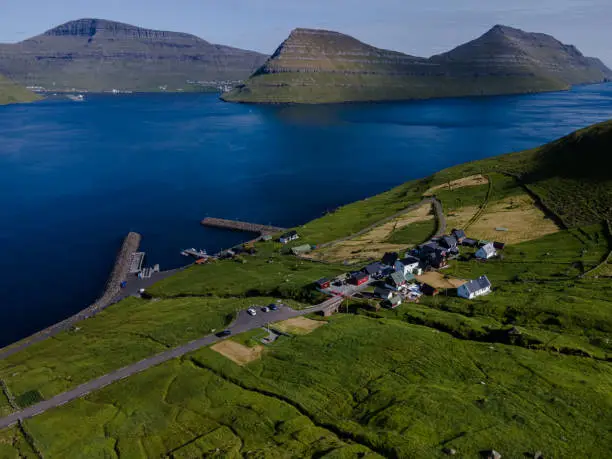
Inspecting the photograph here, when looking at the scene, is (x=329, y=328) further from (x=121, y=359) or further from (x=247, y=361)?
(x=121, y=359)

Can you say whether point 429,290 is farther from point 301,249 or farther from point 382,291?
point 301,249


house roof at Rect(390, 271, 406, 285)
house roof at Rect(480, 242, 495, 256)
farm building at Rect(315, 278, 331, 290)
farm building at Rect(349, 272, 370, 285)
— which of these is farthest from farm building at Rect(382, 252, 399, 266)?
house roof at Rect(480, 242, 495, 256)

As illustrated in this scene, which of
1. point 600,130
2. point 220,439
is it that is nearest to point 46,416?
point 220,439

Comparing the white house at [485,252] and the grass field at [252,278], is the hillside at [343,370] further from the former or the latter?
the white house at [485,252]

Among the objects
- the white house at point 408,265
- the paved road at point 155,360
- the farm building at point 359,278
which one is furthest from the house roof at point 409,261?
the paved road at point 155,360

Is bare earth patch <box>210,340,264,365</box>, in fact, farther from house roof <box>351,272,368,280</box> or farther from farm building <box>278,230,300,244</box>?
farm building <box>278,230,300,244</box>

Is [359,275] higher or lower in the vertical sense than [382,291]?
higher

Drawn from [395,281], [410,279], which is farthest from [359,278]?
[410,279]
